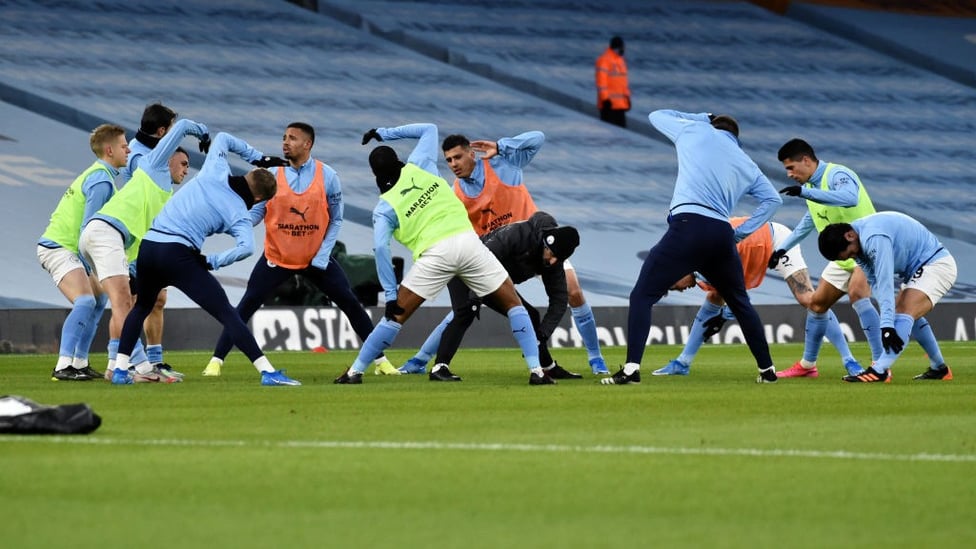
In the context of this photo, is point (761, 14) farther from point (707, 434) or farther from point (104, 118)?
point (707, 434)

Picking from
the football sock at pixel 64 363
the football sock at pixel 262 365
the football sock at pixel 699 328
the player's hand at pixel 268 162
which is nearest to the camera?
the football sock at pixel 262 365

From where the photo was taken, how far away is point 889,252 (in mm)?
13992

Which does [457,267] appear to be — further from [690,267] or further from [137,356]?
[137,356]

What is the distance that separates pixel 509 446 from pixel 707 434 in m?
1.26

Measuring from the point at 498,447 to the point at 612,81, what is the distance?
26.5 m

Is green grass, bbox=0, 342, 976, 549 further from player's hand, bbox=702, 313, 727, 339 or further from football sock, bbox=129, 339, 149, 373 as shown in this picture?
player's hand, bbox=702, 313, 727, 339

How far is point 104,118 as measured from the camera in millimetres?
29000

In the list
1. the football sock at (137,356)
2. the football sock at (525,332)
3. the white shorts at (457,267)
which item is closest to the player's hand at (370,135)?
the white shorts at (457,267)

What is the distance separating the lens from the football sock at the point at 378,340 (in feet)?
44.3

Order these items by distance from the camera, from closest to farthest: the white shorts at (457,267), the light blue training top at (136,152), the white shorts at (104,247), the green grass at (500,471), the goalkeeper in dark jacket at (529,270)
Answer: the green grass at (500,471) < the white shorts at (457,267) < the white shorts at (104,247) < the goalkeeper in dark jacket at (529,270) < the light blue training top at (136,152)

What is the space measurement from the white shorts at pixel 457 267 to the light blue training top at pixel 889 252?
10.0 feet

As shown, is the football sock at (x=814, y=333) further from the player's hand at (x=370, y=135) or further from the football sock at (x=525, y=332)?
the player's hand at (x=370, y=135)

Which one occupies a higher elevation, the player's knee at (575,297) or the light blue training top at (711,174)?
the light blue training top at (711,174)

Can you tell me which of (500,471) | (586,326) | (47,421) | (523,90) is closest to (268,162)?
(586,326)
